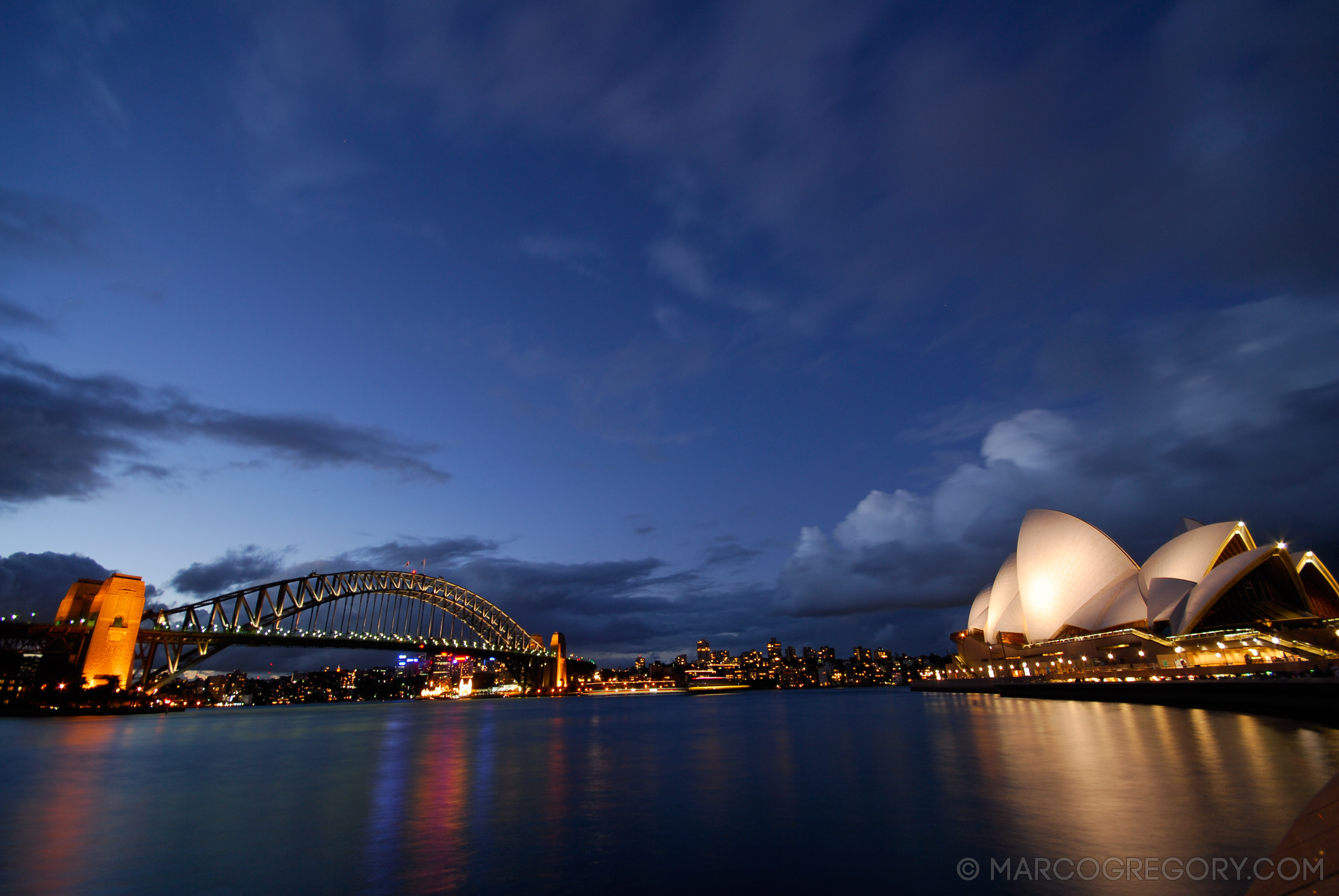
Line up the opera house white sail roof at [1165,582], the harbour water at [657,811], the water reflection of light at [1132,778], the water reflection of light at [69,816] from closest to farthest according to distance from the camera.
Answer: the harbour water at [657,811], the water reflection of light at [69,816], the water reflection of light at [1132,778], the opera house white sail roof at [1165,582]

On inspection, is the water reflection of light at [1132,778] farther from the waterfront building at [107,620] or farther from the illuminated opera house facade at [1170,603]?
the waterfront building at [107,620]

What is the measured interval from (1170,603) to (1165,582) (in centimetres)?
161

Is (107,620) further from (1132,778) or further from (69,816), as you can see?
(1132,778)

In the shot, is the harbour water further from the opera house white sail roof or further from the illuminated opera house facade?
the opera house white sail roof

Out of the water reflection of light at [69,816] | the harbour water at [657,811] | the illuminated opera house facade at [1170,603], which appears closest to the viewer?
the harbour water at [657,811]

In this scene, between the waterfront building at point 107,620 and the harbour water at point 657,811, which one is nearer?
the harbour water at point 657,811

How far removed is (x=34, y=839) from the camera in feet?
37.0

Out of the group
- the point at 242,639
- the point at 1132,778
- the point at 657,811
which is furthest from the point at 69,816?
the point at 242,639

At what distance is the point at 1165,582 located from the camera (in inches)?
1891

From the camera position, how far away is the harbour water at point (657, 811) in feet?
28.9

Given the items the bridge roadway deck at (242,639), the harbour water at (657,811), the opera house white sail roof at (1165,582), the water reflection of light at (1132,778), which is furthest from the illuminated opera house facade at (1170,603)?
the bridge roadway deck at (242,639)

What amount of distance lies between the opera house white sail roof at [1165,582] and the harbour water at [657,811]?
22902 millimetres

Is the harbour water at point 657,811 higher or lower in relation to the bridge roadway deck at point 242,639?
lower

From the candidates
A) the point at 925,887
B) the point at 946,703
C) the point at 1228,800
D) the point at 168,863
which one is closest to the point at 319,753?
the point at 168,863
